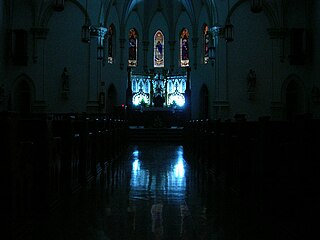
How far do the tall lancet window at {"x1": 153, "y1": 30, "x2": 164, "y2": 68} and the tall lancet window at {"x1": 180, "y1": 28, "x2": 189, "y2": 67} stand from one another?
66.5 inches

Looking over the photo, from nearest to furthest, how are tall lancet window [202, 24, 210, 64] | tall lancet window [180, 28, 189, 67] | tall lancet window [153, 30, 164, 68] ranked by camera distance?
tall lancet window [202, 24, 210, 64] → tall lancet window [180, 28, 189, 67] → tall lancet window [153, 30, 164, 68]

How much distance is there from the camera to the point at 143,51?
33.1 meters

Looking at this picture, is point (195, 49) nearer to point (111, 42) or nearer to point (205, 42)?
point (205, 42)

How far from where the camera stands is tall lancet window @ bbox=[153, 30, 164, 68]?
33.5m

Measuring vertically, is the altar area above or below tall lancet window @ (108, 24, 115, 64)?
below

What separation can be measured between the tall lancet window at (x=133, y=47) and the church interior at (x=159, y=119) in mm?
136

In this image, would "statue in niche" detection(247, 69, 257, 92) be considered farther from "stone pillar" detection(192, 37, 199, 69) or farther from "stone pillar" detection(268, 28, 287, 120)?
"stone pillar" detection(192, 37, 199, 69)

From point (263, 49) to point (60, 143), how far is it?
21539 millimetres

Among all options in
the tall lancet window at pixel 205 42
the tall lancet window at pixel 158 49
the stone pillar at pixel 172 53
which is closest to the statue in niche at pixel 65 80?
the tall lancet window at pixel 158 49

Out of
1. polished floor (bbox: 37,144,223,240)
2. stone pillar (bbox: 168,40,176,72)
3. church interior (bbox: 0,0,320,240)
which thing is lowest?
polished floor (bbox: 37,144,223,240)

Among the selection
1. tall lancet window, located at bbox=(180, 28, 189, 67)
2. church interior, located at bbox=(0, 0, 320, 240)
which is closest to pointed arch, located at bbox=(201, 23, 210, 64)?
church interior, located at bbox=(0, 0, 320, 240)

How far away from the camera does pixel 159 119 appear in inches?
1056

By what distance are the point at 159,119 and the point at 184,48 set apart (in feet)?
28.2

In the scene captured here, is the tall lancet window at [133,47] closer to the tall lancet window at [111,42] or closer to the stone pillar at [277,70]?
the tall lancet window at [111,42]
